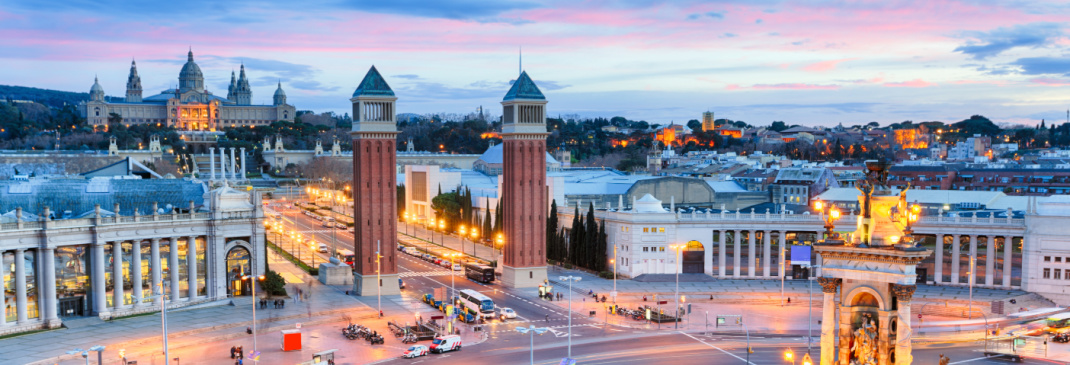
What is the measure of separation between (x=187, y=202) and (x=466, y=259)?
128 ft

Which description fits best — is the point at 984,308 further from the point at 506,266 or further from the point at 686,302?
the point at 506,266

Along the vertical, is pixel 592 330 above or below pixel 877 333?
below

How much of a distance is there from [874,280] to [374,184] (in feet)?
218

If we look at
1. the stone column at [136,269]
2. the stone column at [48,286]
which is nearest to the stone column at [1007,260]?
the stone column at [136,269]

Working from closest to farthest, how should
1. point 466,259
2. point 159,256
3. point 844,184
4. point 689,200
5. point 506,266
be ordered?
point 159,256, point 506,266, point 466,259, point 689,200, point 844,184

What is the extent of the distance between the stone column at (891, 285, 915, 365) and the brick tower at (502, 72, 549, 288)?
66.3m

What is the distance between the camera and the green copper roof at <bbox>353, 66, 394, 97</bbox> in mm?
86688

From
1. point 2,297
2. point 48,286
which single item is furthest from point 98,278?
point 2,297

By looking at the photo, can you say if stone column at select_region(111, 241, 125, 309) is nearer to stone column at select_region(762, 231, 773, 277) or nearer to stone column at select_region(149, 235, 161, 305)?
stone column at select_region(149, 235, 161, 305)

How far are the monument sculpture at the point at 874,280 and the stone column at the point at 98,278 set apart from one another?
2514 inches

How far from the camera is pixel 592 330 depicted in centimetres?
7025

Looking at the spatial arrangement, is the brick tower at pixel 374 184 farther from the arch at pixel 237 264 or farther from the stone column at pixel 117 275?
the stone column at pixel 117 275

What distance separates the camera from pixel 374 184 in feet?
289

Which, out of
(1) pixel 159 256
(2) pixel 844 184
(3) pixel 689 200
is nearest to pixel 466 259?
(3) pixel 689 200
